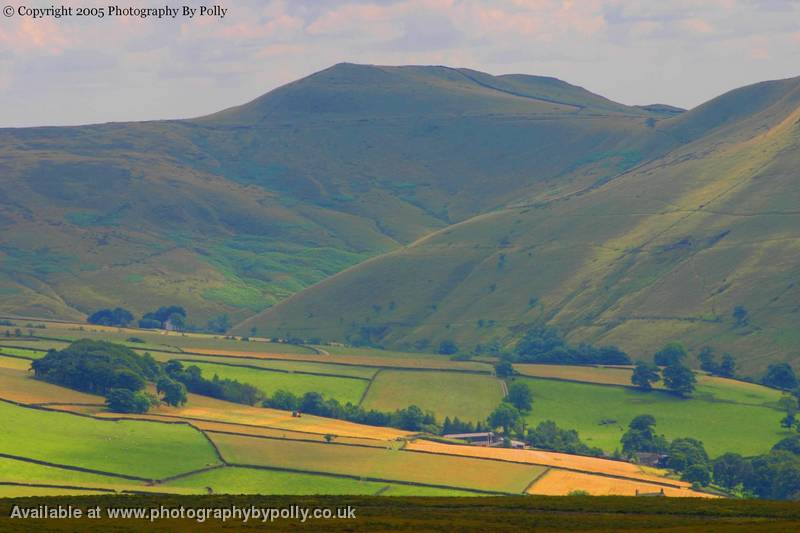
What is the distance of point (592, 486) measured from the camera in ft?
461

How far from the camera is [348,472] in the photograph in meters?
145

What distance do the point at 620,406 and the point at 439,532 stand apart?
392ft

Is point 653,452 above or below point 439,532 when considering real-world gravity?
below

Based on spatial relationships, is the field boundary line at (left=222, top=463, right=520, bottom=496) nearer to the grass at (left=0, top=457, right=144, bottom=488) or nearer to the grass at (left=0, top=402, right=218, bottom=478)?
the grass at (left=0, top=402, right=218, bottom=478)

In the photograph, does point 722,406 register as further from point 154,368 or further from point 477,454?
point 154,368

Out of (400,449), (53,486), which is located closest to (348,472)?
(400,449)

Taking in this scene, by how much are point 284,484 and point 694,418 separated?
73.2m

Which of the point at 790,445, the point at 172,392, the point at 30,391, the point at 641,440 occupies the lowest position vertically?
the point at 641,440

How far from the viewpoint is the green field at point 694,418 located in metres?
179

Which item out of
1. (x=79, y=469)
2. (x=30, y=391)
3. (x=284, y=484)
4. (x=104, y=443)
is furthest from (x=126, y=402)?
(x=284, y=484)

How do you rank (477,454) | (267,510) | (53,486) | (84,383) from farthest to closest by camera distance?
(84,383)
(477,454)
(53,486)
(267,510)

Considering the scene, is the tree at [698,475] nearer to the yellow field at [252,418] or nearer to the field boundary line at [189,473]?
the yellow field at [252,418]

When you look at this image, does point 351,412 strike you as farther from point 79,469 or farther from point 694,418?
point 79,469

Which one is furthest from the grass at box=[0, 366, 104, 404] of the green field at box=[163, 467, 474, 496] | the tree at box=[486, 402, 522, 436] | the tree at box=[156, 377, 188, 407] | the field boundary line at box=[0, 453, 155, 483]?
the tree at box=[486, 402, 522, 436]
